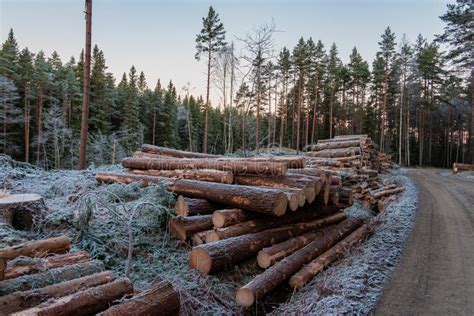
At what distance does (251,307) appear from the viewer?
3.91m

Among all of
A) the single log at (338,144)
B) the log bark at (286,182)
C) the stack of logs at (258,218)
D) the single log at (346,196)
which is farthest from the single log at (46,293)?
the single log at (338,144)

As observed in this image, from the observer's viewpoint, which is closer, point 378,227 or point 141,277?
point 141,277

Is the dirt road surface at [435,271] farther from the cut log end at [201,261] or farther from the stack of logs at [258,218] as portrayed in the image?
the cut log end at [201,261]

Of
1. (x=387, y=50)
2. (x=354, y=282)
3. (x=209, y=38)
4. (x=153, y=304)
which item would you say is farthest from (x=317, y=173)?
(x=387, y=50)

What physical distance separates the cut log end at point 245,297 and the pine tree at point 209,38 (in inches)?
890

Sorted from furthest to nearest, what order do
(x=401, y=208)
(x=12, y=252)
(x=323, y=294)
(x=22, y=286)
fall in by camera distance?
(x=401, y=208)
(x=323, y=294)
(x=12, y=252)
(x=22, y=286)

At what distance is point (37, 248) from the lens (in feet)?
11.9

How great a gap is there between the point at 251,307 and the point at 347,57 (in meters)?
44.6

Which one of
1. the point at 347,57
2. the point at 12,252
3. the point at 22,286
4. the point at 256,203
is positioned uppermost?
the point at 347,57

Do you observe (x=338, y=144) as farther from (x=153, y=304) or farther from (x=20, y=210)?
(x=153, y=304)

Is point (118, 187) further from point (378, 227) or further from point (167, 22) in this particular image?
point (167, 22)

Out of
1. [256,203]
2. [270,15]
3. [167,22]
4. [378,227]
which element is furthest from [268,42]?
[256,203]

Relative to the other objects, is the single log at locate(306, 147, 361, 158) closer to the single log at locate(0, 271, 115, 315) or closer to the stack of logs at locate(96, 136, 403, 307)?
the stack of logs at locate(96, 136, 403, 307)

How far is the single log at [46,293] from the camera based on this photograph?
2652 mm
